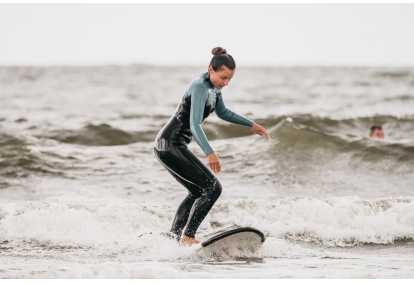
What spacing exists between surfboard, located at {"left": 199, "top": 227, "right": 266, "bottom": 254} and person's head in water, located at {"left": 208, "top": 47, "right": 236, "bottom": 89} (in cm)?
157

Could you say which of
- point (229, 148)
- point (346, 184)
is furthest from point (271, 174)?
point (229, 148)

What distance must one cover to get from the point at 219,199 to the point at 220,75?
462cm

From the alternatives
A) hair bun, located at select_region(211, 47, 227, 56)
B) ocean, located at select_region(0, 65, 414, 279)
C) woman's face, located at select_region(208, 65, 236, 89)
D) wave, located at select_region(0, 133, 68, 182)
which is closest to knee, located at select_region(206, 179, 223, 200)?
ocean, located at select_region(0, 65, 414, 279)

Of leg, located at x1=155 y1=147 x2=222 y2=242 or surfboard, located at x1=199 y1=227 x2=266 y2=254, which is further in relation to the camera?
surfboard, located at x1=199 y1=227 x2=266 y2=254

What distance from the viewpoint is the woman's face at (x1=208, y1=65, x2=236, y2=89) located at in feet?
20.3

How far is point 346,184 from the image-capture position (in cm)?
1202

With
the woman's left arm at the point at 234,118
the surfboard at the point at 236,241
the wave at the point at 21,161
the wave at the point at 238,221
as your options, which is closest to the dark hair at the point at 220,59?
the woman's left arm at the point at 234,118

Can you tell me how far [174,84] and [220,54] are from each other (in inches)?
1331

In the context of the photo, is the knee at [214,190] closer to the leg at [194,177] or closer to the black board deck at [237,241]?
the leg at [194,177]

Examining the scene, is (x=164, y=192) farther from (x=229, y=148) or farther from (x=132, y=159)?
(x=229, y=148)

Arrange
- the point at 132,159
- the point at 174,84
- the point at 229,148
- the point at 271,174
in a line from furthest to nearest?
1. the point at 174,84
2. the point at 229,148
3. the point at 132,159
4. the point at 271,174

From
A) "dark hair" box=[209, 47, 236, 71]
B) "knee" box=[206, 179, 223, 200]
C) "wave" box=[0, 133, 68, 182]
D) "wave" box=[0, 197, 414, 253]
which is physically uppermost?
"dark hair" box=[209, 47, 236, 71]

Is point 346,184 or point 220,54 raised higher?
point 220,54

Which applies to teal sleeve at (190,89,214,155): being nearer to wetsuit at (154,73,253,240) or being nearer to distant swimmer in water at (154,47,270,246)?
distant swimmer in water at (154,47,270,246)
